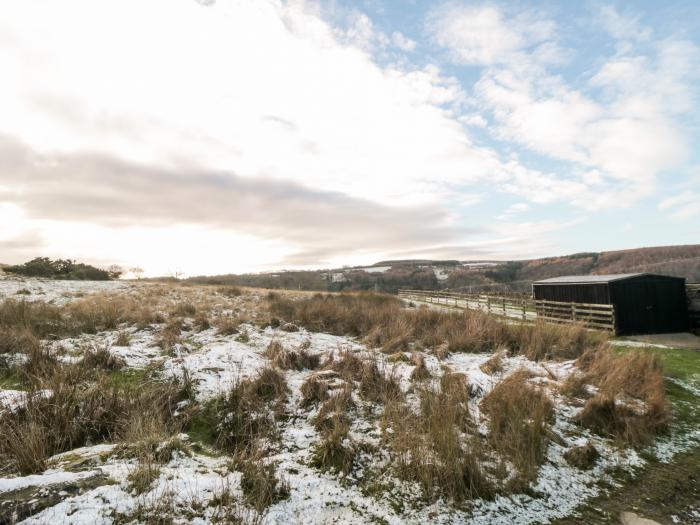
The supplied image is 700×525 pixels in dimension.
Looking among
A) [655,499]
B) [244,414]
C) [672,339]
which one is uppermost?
[244,414]

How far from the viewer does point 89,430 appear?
3.97 metres

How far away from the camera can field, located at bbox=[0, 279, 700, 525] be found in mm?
3066

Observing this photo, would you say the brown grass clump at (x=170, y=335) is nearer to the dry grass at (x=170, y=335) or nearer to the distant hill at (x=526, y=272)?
the dry grass at (x=170, y=335)

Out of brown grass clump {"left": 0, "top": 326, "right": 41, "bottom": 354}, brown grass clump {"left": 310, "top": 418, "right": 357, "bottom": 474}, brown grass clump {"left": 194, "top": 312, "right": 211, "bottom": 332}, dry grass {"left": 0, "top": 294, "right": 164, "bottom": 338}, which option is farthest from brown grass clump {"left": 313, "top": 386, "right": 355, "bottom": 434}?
dry grass {"left": 0, "top": 294, "right": 164, "bottom": 338}

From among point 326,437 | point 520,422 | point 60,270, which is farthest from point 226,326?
point 60,270

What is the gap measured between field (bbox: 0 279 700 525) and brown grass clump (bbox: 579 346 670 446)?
1.2 inches

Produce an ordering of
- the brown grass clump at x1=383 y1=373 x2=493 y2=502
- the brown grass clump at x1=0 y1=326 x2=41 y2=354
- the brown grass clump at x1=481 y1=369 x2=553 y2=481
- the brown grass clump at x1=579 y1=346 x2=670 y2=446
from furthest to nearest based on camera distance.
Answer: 1. the brown grass clump at x1=0 y1=326 x2=41 y2=354
2. the brown grass clump at x1=579 y1=346 x2=670 y2=446
3. the brown grass clump at x1=481 y1=369 x2=553 y2=481
4. the brown grass clump at x1=383 y1=373 x2=493 y2=502

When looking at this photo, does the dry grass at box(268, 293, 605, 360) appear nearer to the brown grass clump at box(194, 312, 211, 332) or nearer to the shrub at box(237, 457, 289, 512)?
the brown grass clump at box(194, 312, 211, 332)

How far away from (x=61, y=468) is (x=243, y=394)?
85.1 inches

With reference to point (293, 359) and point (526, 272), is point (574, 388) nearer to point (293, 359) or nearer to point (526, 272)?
point (293, 359)

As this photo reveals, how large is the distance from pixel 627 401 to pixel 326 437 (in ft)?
16.2

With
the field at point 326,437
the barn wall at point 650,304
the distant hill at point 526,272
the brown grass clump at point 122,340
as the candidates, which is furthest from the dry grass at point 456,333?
the distant hill at point 526,272

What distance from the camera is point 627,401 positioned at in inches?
215

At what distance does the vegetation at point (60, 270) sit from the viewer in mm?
31844
